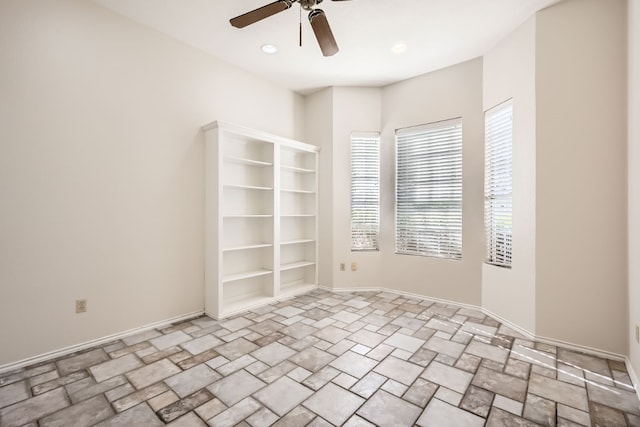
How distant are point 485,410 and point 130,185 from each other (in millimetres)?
3324

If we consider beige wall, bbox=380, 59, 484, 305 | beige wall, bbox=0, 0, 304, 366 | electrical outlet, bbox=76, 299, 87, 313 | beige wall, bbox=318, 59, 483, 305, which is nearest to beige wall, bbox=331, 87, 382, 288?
beige wall, bbox=318, 59, 483, 305

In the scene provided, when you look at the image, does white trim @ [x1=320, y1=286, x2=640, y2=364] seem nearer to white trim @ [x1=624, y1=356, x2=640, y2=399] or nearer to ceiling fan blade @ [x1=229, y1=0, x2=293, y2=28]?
white trim @ [x1=624, y1=356, x2=640, y2=399]

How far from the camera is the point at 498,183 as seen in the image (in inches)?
131

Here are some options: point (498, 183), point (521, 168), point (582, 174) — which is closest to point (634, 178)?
point (582, 174)

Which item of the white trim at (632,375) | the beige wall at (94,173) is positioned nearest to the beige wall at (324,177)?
the beige wall at (94,173)

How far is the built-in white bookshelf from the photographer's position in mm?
3318

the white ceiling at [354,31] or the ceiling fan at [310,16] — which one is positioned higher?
the white ceiling at [354,31]

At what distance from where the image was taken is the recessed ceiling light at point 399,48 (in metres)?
3.25

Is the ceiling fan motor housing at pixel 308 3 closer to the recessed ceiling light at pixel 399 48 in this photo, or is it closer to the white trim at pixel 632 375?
the recessed ceiling light at pixel 399 48

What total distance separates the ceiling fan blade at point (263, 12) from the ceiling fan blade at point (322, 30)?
202 millimetres

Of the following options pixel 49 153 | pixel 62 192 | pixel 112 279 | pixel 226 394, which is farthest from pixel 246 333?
pixel 49 153

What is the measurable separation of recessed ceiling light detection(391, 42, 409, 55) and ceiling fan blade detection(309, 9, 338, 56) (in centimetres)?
110

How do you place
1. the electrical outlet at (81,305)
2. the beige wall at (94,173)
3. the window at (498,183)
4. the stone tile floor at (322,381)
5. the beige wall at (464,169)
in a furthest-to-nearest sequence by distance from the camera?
the beige wall at (464,169) → the window at (498,183) → the electrical outlet at (81,305) → the beige wall at (94,173) → the stone tile floor at (322,381)

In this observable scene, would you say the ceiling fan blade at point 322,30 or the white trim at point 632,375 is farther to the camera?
the ceiling fan blade at point 322,30
